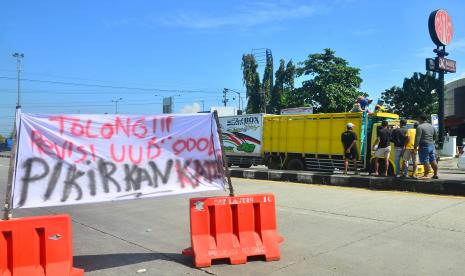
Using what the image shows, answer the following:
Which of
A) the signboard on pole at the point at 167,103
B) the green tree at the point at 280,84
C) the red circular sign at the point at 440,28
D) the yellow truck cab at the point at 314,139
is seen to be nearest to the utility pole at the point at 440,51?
the red circular sign at the point at 440,28

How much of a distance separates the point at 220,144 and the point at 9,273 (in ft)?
9.82

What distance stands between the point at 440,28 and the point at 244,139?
10.0 metres

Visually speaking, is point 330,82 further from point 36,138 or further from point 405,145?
point 36,138

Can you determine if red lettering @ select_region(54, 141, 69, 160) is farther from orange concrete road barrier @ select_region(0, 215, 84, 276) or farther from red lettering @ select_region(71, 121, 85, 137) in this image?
orange concrete road barrier @ select_region(0, 215, 84, 276)

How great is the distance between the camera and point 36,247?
16.6 ft

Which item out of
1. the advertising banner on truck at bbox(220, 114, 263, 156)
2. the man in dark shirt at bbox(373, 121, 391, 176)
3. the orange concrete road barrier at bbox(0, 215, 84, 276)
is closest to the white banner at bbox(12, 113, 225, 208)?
the orange concrete road barrier at bbox(0, 215, 84, 276)

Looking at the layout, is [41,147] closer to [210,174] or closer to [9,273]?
[9,273]

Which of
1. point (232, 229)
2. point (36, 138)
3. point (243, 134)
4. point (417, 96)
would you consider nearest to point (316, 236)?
point (232, 229)

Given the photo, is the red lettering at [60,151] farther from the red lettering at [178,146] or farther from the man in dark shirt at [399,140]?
the man in dark shirt at [399,140]

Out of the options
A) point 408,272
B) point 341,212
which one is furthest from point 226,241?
point 341,212

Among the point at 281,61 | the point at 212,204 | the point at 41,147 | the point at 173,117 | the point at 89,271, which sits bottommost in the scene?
the point at 89,271

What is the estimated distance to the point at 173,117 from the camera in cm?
643

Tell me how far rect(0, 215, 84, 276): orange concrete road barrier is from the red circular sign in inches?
712

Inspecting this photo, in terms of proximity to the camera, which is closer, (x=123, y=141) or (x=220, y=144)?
(x=123, y=141)
